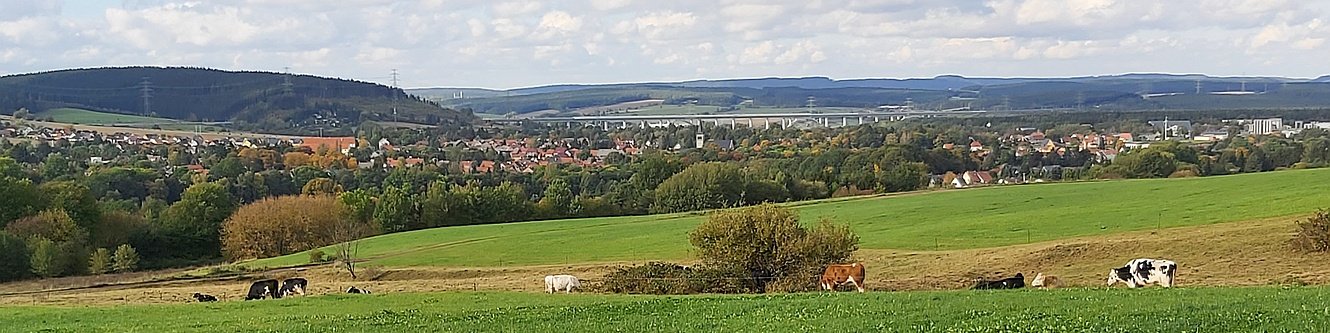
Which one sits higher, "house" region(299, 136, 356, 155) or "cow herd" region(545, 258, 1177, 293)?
"cow herd" region(545, 258, 1177, 293)

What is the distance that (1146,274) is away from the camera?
94.9 feet

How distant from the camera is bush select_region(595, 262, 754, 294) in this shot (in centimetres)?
3297

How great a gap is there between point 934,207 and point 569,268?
2833 cm

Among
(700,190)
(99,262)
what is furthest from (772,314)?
(700,190)

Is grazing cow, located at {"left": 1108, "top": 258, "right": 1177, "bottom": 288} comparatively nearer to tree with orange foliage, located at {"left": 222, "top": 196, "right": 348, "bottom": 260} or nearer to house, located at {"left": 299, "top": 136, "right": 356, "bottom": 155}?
tree with orange foliage, located at {"left": 222, "top": 196, "right": 348, "bottom": 260}

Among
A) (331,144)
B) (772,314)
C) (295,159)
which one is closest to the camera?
(772,314)

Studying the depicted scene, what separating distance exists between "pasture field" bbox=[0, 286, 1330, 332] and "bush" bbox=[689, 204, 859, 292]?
6478mm

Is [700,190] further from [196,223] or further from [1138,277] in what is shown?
[1138,277]

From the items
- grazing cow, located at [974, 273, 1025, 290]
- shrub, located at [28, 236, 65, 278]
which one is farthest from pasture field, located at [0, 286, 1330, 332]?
shrub, located at [28, 236, 65, 278]

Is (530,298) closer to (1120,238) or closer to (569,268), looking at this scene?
(569,268)

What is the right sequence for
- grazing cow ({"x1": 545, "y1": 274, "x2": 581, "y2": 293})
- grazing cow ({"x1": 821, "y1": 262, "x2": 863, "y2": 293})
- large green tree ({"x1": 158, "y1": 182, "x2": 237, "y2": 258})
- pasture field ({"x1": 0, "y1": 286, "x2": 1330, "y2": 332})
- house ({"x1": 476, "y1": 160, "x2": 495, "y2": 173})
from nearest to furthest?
pasture field ({"x1": 0, "y1": 286, "x2": 1330, "y2": 332}), grazing cow ({"x1": 821, "y1": 262, "x2": 863, "y2": 293}), grazing cow ({"x1": 545, "y1": 274, "x2": 581, "y2": 293}), large green tree ({"x1": 158, "y1": 182, "x2": 237, "y2": 258}), house ({"x1": 476, "y1": 160, "x2": 495, "y2": 173})

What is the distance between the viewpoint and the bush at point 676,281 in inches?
1298

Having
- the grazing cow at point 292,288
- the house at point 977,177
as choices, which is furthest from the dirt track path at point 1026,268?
the house at point 977,177

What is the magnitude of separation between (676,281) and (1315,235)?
1796 cm
